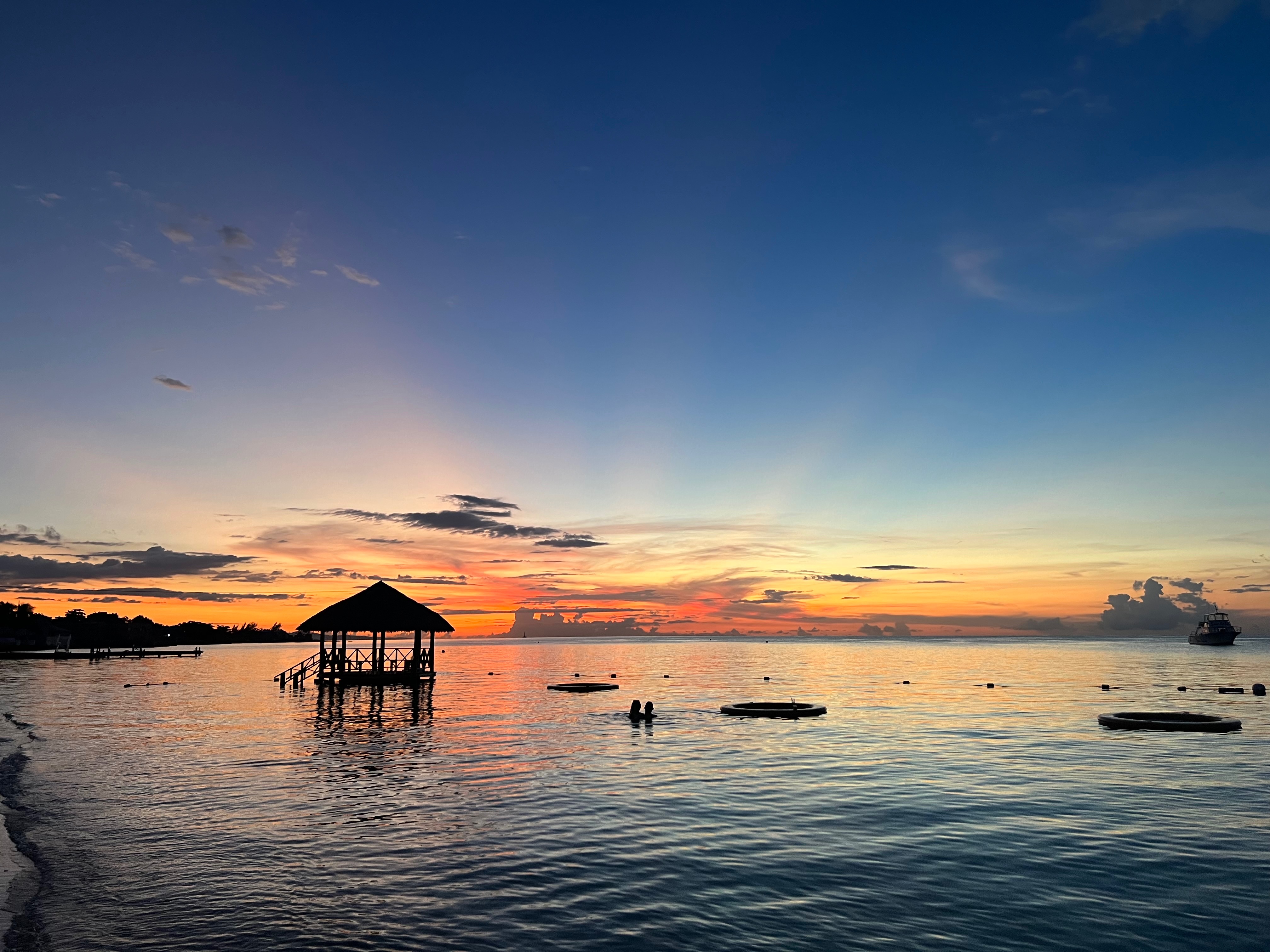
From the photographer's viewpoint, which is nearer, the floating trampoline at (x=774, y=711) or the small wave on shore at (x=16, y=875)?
the small wave on shore at (x=16, y=875)

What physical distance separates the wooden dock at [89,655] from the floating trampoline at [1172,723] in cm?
12904

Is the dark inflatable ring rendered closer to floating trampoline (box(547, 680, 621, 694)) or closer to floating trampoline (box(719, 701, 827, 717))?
floating trampoline (box(547, 680, 621, 694))

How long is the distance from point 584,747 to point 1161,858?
21141 mm

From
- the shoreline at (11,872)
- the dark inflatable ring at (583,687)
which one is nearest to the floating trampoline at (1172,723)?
the dark inflatable ring at (583,687)

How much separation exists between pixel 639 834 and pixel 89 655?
508 ft

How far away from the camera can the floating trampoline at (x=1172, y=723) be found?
35250 mm

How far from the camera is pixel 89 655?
447ft

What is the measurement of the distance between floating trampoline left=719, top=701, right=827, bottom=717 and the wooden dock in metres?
111

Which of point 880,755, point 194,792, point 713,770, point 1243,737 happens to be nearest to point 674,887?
point 713,770

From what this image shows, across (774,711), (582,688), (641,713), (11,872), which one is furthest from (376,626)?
(11,872)

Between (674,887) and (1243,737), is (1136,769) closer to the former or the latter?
(1243,737)

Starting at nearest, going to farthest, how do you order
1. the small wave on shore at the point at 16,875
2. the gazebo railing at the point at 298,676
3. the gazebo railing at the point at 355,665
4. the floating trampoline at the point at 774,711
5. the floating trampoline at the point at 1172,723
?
the small wave on shore at the point at 16,875 → the floating trampoline at the point at 1172,723 → the floating trampoline at the point at 774,711 → the gazebo railing at the point at 355,665 → the gazebo railing at the point at 298,676

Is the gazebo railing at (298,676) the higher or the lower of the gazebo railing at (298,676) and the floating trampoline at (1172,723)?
the lower

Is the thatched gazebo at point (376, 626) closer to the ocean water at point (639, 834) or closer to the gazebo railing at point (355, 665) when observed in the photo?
the gazebo railing at point (355, 665)
